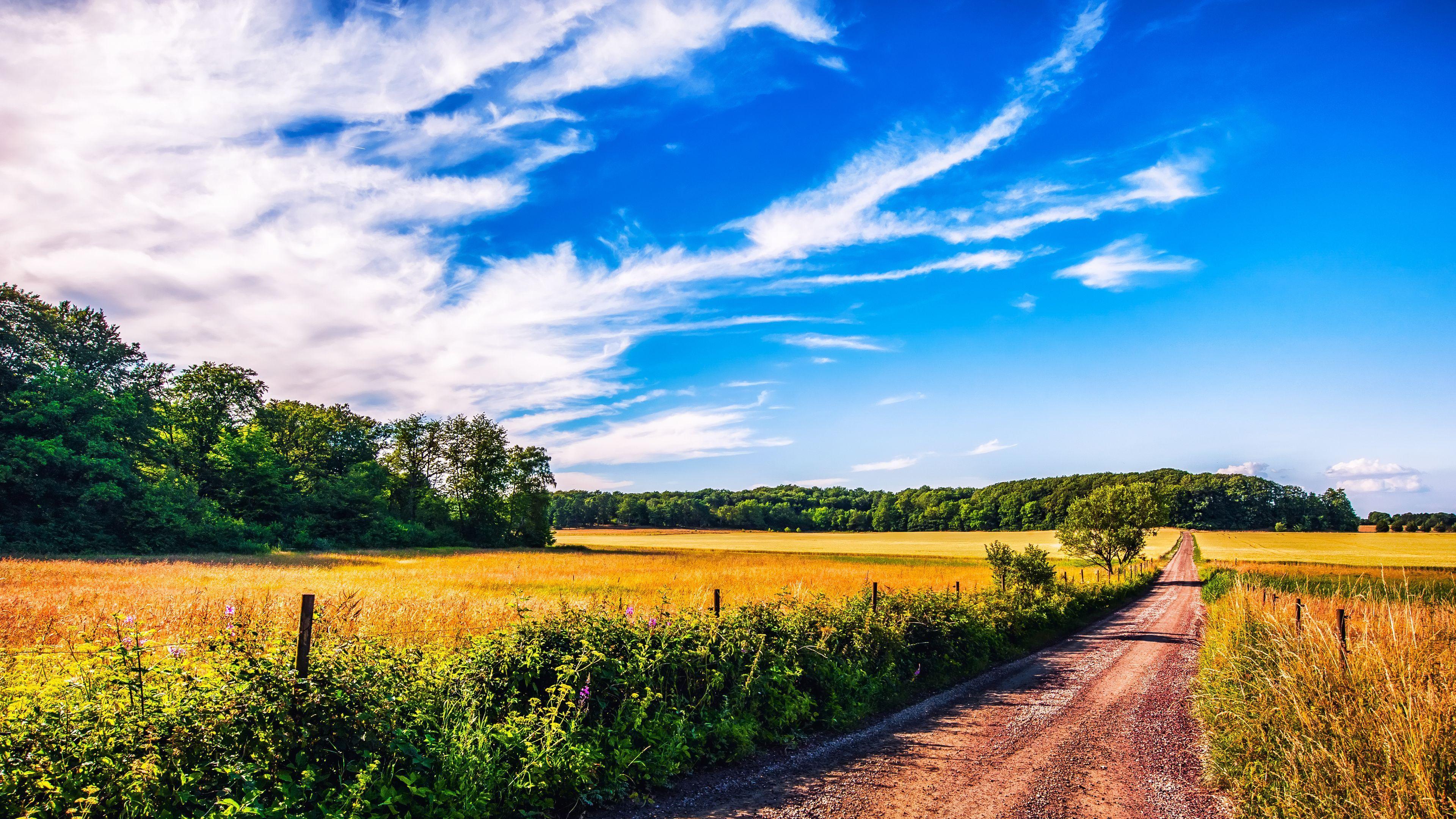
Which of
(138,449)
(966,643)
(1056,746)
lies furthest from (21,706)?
(138,449)

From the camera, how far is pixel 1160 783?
705cm

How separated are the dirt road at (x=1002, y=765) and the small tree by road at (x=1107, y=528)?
149ft

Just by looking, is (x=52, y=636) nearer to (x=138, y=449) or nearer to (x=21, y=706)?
(x=21, y=706)

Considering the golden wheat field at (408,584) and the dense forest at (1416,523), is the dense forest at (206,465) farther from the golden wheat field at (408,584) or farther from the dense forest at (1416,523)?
the dense forest at (1416,523)

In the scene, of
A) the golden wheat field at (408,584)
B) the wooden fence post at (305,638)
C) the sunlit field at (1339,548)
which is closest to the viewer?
the wooden fence post at (305,638)

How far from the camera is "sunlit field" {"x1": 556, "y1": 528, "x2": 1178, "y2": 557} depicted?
2761 inches

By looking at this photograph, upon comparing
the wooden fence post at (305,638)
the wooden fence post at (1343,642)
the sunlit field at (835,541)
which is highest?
the wooden fence post at (305,638)

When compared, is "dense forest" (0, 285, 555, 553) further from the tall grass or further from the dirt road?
the tall grass

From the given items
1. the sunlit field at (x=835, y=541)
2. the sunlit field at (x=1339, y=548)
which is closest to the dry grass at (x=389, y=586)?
the sunlit field at (x=835, y=541)

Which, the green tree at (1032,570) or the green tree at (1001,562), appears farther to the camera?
the green tree at (1032,570)

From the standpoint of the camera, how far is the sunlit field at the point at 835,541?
70125mm

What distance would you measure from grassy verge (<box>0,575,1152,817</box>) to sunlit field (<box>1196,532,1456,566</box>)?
195 ft

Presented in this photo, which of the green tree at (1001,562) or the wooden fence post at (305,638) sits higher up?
Result: the wooden fence post at (305,638)

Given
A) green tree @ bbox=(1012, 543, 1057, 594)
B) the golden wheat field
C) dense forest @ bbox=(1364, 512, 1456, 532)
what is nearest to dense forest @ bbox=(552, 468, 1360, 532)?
dense forest @ bbox=(1364, 512, 1456, 532)
